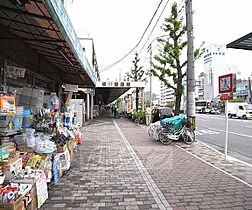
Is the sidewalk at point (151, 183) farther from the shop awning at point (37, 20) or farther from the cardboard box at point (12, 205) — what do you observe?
the shop awning at point (37, 20)

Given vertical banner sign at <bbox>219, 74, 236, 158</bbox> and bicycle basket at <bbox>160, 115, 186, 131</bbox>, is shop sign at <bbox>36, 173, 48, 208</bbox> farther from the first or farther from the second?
bicycle basket at <bbox>160, 115, 186, 131</bbox>

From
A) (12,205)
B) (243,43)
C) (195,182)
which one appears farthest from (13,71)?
(243,43)

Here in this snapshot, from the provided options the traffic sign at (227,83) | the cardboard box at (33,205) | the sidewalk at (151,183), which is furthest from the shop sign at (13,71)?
the traffic sign at (227,83)

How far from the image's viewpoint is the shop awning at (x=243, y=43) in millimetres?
4229

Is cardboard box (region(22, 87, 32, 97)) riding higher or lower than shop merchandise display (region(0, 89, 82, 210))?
higher

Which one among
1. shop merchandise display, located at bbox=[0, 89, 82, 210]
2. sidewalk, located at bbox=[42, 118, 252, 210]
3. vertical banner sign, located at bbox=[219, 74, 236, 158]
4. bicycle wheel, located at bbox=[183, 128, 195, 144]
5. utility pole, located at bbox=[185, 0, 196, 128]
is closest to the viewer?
shop merchandise display, located at bbox=[0, 89, 82, 210]

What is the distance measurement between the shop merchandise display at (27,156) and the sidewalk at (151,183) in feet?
1.37

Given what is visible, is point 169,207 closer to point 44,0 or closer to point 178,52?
point 44,0

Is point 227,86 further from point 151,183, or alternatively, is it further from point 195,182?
point 151,183

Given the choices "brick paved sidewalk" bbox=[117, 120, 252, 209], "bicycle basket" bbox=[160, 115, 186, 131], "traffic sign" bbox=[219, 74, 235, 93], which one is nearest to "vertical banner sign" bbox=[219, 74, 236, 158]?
"traffic sign" bbox=[219, 74, 235, 93]

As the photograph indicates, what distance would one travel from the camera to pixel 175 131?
30.7 feet

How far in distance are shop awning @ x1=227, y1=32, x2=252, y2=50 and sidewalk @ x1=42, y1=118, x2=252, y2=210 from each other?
10.2ft

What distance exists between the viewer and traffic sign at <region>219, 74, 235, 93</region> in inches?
268

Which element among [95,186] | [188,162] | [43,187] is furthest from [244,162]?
[43,187]
